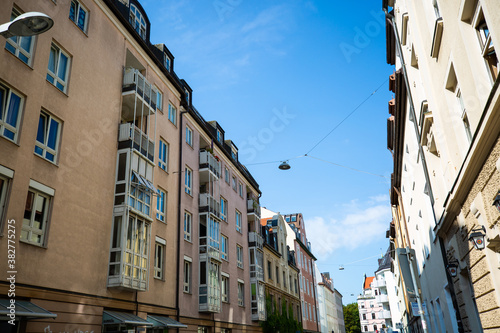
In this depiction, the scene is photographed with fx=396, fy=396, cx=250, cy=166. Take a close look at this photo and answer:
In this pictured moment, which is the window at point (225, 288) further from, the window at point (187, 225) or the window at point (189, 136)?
the window at point (189, 136)

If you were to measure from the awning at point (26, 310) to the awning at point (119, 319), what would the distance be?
10.0 ft

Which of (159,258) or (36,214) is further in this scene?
(159,258)

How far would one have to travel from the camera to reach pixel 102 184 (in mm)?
14992

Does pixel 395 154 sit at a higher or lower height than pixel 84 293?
higher

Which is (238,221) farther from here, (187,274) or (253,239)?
(187,274)

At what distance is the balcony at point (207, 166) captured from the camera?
25.1m

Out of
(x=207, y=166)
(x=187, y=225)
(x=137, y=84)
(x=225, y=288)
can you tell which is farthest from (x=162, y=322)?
(x=207, y=166)

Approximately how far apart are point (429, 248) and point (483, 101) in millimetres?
10842

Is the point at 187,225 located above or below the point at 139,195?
above

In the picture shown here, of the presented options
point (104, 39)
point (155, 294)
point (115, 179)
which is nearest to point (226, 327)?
point (155, 294)

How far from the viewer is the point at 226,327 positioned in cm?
2436

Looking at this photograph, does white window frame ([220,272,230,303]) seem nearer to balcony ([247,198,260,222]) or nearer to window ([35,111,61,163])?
balcony ([247,198,260,222])

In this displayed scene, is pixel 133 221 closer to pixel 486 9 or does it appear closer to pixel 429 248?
pixel 429 248

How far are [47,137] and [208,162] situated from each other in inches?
529
